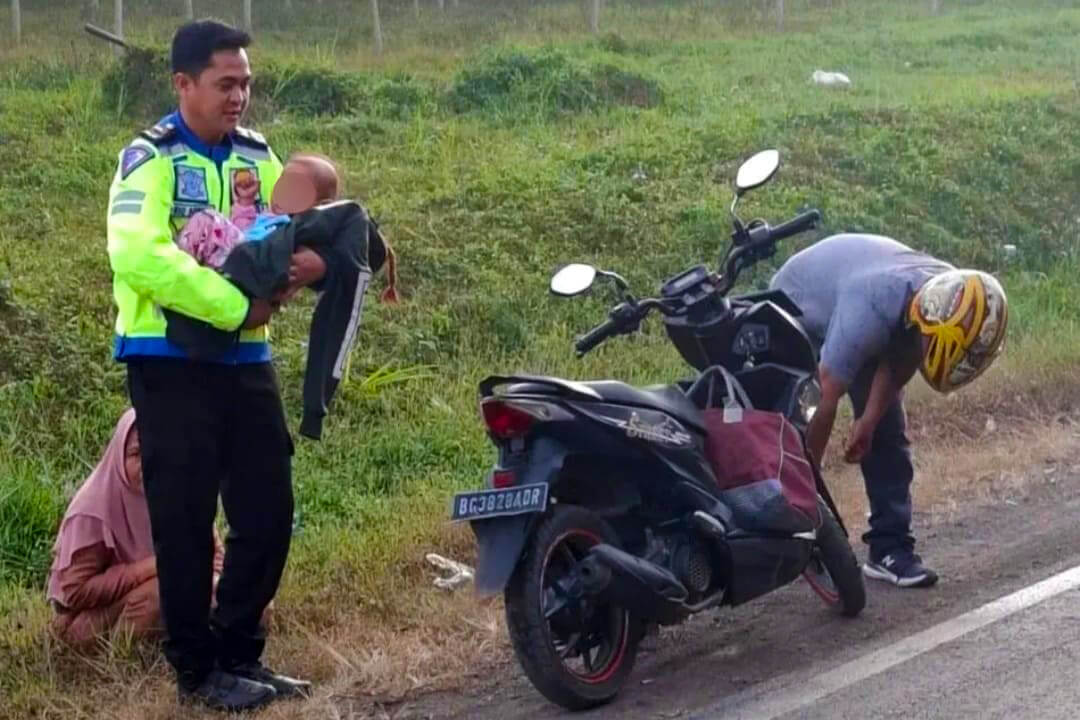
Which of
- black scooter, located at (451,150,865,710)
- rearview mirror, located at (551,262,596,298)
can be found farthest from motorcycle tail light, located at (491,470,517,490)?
rearview mirror, located at (551,262,596,298)

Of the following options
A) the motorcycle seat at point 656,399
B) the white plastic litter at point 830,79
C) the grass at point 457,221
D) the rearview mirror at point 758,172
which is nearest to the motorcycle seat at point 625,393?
the motorcycle seat at point 656,399

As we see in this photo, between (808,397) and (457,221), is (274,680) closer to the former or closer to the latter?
(808,397)

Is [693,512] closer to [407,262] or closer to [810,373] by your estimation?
[810,373]

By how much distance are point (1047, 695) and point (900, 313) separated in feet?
4.41

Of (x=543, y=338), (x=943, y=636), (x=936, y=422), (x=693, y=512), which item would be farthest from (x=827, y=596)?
(x=543, y=338)

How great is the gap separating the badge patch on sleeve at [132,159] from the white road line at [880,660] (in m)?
2.15

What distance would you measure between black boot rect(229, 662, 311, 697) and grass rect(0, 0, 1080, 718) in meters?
Result: 0.12

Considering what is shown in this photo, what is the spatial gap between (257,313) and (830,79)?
12.7 m

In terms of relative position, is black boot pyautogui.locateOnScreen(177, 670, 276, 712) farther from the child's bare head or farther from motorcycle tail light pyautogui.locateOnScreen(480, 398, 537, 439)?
the child's bare head

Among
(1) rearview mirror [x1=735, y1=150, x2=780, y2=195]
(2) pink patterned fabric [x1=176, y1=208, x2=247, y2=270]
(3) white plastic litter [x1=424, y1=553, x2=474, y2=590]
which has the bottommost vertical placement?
(3) white plastic litter [x1=424, y1=553, x2=474, y2=590]

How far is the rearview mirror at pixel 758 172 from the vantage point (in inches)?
202

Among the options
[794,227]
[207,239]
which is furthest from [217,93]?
[794,227]

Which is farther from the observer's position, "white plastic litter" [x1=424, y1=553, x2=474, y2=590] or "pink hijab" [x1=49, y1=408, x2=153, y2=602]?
"white plastic litter" [x1=424, y1=553, x2=474, y2=590]

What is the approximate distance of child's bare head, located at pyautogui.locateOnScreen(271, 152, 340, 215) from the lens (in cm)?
463
